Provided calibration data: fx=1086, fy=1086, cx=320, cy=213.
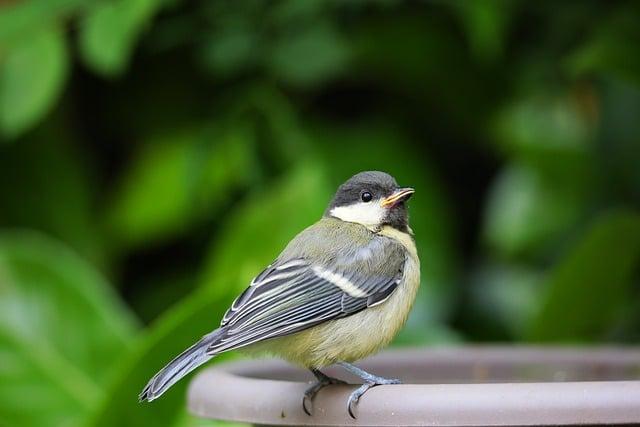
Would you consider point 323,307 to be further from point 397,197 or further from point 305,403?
point 397,197

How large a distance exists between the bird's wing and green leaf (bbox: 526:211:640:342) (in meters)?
0.94

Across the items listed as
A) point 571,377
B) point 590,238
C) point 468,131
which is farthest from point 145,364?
point 468,131

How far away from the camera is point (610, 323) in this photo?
2.89 m

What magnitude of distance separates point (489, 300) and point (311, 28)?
1.00 meters

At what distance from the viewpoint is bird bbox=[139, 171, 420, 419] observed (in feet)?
5.55

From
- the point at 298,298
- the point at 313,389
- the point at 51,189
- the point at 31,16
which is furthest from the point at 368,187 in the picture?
the point at 51,189

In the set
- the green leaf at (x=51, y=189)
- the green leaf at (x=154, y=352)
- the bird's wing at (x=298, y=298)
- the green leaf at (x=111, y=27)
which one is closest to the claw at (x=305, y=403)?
the bird's wing at (x=298, y=298)

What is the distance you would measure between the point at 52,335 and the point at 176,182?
71cm

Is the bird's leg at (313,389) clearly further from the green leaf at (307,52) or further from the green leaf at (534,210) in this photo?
the green leaf at (534,210)

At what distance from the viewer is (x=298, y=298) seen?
1.76 m

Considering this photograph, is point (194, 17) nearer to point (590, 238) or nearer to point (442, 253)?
point (442, 253)

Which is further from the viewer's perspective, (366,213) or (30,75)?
(30,75)

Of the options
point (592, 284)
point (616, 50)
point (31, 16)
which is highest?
point (31, 16)

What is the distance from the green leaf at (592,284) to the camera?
263 cm
